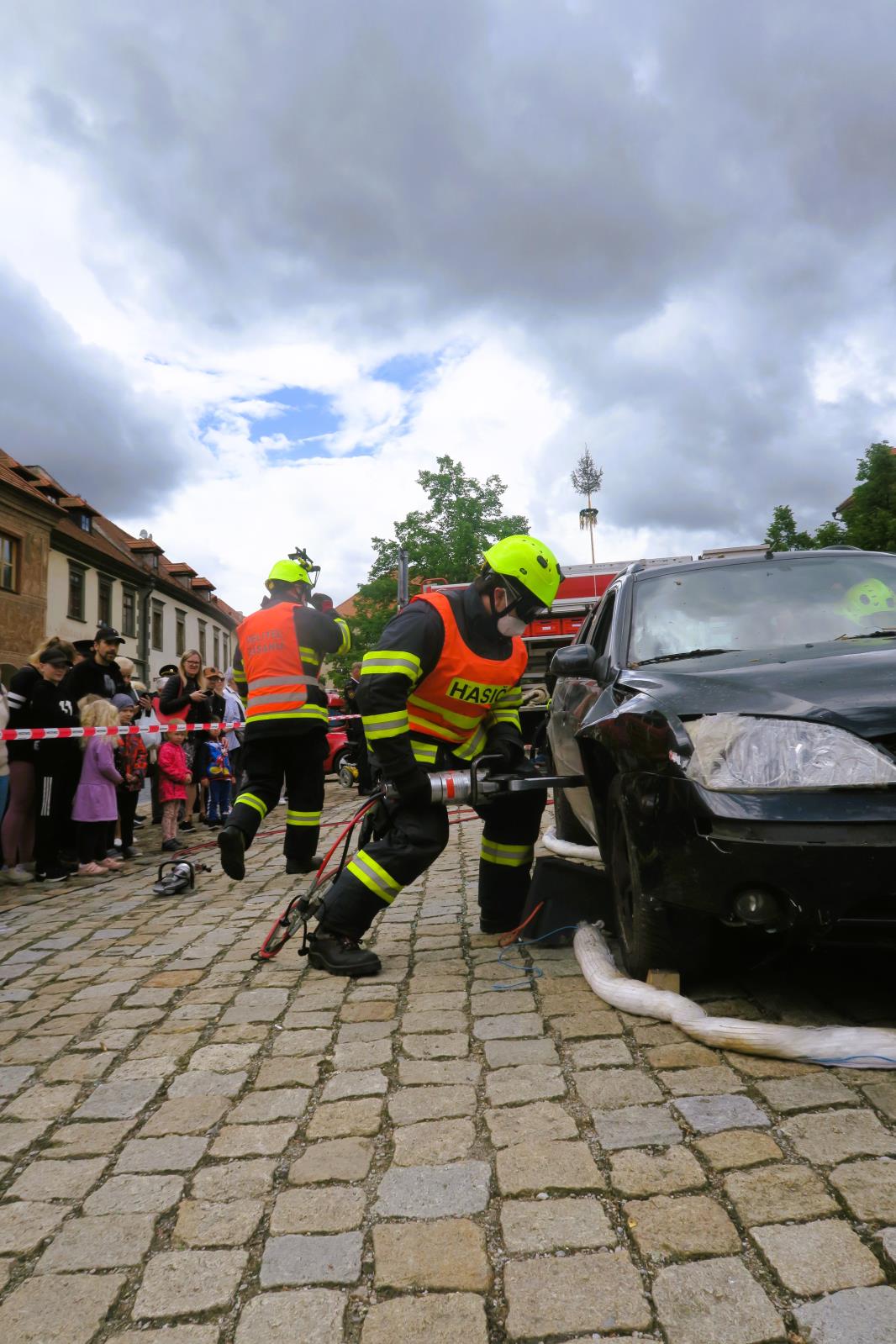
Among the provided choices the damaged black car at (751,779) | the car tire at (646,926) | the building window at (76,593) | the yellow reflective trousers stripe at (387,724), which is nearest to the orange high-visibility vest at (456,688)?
the yellow reflective trousers stripe at (387,724)

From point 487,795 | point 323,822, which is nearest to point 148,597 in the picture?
point 323,822

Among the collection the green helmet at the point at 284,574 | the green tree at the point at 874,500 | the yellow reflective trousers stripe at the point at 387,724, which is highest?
the green tree at the point at 874,500

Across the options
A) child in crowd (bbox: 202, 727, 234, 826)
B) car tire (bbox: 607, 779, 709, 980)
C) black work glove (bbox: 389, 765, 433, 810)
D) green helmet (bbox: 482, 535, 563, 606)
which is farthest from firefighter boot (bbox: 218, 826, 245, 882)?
child in crowd (bbox: 202, 727, 234, 826)

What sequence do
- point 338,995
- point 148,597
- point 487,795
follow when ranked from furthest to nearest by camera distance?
1. point 148,597
2. point 487,795
3. point 338,995

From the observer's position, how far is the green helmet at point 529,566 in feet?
13.6

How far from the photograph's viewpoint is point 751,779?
8.86 feet

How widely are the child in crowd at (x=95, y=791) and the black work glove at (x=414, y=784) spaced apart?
4445mm

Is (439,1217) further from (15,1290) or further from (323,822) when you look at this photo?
(323,822)

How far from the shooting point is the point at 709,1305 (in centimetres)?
177

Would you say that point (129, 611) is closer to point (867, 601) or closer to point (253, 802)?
point (253, 802)

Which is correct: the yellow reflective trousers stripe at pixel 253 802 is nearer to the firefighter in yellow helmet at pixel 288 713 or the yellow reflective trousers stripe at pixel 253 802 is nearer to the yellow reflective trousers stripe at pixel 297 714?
the firefighter in yellow helmet at pixel 288 713

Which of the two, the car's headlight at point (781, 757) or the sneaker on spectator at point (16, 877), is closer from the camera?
the car's headlight at point (781, 757)

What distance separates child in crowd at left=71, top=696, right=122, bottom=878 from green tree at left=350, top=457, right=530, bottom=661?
42.3 metres

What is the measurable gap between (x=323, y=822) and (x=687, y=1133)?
7.78 m
